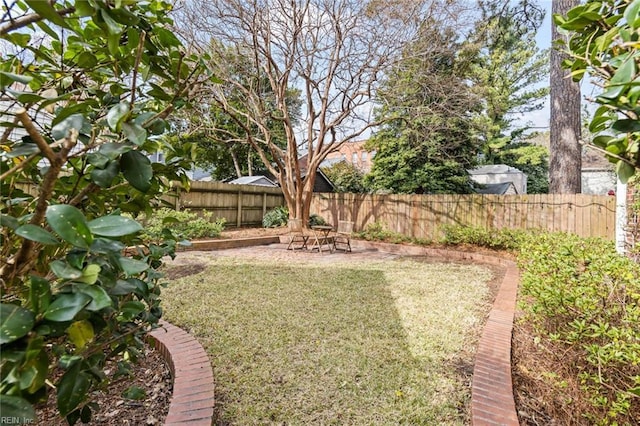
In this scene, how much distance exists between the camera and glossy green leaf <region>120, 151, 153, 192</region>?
82 centimetres

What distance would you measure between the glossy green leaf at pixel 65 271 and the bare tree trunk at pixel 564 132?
397 inches

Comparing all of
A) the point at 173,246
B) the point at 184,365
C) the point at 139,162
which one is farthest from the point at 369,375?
the point at 139,162

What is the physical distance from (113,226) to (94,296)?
0.15 meters

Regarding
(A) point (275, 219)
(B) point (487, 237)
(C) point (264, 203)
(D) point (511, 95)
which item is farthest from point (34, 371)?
(D) point (511, 95)

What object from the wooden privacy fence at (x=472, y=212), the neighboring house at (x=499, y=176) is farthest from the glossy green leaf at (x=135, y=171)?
the neighboring house at (x=499, y=176)

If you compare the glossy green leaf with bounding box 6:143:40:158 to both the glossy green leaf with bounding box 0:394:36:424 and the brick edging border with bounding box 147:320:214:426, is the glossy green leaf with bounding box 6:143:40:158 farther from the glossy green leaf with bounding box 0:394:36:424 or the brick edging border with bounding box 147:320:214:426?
the brick edging border with bounding box 147:320:214:426

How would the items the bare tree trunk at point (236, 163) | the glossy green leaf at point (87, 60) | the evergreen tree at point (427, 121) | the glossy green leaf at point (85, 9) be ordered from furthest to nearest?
the bare tree trunk at point (236, 163), the evergreen tree at point (427, 121), the glossy green leaf at point (87, 60), the glossy green leaf at point (85, 9)

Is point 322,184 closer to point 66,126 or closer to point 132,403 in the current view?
point 132,403

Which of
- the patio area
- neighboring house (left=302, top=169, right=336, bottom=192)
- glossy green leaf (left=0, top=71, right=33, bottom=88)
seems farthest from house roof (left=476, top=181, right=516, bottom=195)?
glossy green leaf (left=0, top=71, right=33, bottom=88)

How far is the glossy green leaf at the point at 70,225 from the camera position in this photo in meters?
0.61

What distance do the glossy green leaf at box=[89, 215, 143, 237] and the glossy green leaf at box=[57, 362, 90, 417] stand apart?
321 mm

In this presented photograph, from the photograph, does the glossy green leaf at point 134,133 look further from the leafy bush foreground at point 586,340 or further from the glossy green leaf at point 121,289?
the leafy bush foreground at point 586,340

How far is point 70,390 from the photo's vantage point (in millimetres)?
712

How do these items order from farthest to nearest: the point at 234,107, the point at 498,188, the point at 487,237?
the point at 498,188
the point at 234,107
the point at 487,237
